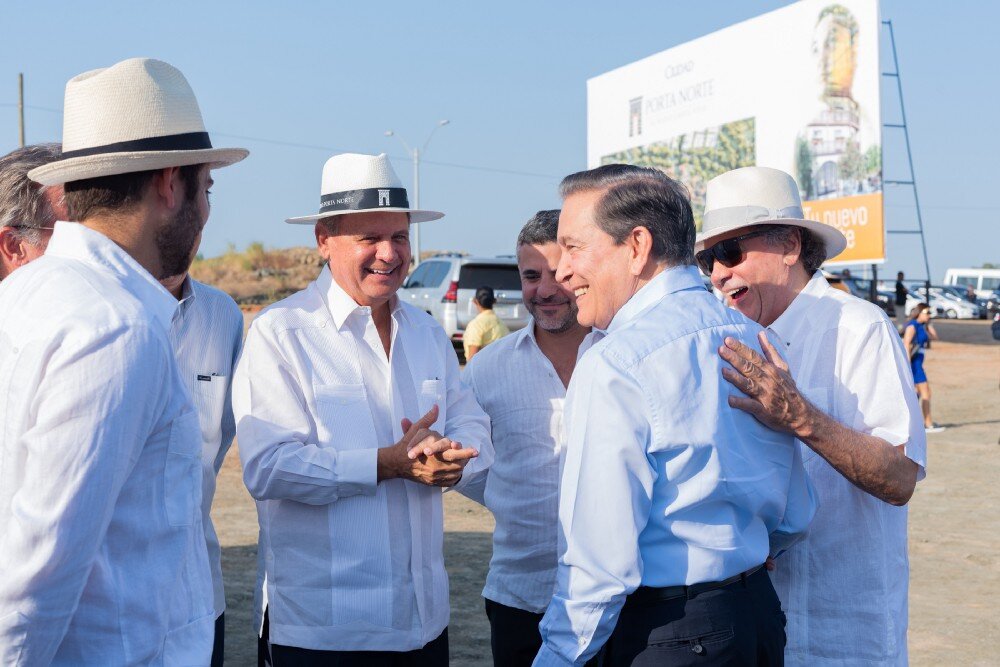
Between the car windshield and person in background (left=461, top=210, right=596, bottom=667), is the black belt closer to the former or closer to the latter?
person in background (left=461, top=210, right=596, bottom=667)

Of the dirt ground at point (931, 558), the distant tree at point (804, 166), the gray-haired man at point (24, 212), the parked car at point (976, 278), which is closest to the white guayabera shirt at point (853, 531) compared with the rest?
the gray-haired man at point (24, 212)

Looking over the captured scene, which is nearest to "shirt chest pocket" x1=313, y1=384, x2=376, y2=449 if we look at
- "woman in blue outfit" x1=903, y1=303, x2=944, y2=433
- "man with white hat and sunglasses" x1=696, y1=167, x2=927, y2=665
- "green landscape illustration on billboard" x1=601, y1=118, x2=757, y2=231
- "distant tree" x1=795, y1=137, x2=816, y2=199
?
"man with white hat and sunglasses" x1=696, y1=167, x2=927, y2=665

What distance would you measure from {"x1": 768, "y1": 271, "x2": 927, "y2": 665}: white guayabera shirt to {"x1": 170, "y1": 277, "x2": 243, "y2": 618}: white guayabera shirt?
178cm

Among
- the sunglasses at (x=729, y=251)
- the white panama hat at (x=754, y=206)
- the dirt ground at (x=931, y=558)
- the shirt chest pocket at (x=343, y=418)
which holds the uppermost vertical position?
the white panama hat at (x=754, y=206)

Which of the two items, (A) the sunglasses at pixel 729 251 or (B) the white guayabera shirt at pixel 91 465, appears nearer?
(B) the white guayabera shirt at pixel 91 465

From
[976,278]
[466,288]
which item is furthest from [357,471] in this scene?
[976,278]

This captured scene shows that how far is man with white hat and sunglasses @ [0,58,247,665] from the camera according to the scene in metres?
1.93

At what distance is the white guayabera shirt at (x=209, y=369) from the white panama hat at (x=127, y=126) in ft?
3.92

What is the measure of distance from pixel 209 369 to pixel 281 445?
477 mm

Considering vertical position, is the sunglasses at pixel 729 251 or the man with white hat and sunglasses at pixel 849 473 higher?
the sunglasses at pixel 729 251

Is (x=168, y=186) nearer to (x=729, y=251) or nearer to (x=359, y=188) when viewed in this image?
(x=359, y=188)

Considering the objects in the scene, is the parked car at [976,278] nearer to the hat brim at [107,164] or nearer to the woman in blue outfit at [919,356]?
the woman in blue outfit at [919,356]

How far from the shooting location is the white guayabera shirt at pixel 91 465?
1929 millimetres

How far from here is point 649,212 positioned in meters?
2.61
